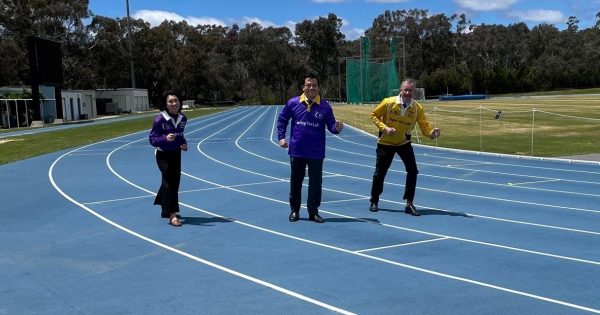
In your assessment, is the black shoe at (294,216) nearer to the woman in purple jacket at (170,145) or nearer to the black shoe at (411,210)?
the woman in purple jacket at (170,145)

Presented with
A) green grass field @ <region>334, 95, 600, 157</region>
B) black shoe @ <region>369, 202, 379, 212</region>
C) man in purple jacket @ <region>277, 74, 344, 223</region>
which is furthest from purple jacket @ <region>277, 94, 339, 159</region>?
green grass field @ <region>334, 95, 600, 157</region>

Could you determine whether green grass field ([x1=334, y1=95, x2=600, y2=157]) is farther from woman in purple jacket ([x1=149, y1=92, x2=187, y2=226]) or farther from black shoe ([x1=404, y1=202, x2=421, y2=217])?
woman in purple jacket ([x1=149, y1=92, x2=187, y2=226])

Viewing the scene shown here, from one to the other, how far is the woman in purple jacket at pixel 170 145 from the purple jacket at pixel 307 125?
134 centimetres

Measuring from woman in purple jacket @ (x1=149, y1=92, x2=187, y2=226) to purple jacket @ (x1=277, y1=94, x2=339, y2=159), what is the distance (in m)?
1.34

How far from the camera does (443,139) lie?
22203 millimetres

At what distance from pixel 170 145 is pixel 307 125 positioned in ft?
5.86

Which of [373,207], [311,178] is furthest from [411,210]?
[311,178]

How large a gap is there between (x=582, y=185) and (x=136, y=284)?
8499 millimetres

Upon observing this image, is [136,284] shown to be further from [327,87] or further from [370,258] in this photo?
[327,87]

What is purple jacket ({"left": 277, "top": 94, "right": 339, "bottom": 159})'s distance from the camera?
7.46 metres

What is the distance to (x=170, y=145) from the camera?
7.51m

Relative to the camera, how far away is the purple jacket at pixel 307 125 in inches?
294

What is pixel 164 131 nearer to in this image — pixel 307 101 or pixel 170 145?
pixel 170 145

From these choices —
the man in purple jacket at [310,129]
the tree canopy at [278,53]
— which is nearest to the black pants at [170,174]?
the man in purple jacket at [310,129]
